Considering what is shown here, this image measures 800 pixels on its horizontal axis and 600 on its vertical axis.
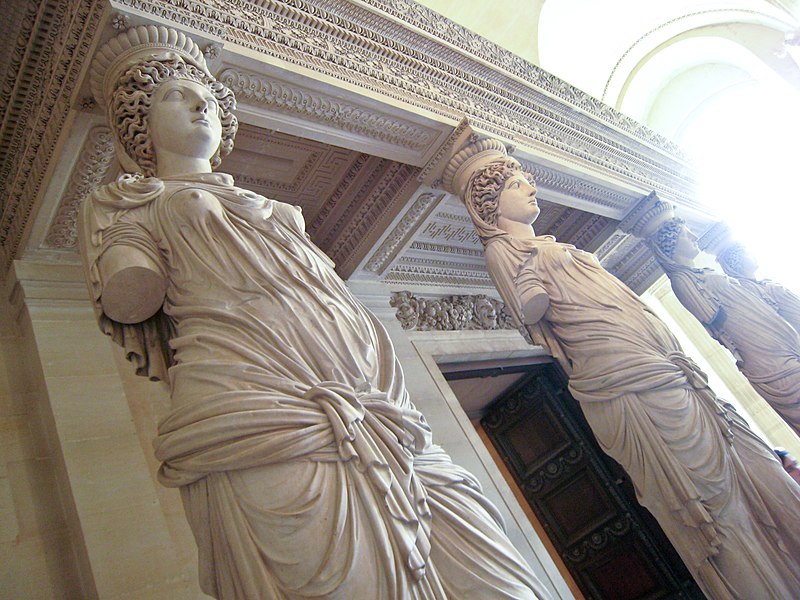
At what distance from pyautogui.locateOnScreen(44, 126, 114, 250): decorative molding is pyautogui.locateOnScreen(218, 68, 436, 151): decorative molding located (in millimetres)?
586

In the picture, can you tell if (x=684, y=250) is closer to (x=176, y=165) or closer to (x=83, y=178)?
(x=176, y=165)

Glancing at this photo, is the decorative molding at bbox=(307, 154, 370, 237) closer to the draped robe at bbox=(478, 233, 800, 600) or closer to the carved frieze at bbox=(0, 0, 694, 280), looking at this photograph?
the carved frieze at bbox=(0, 0, 694, 280)

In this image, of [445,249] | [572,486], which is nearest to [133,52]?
[445,249]

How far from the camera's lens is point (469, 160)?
127 inches

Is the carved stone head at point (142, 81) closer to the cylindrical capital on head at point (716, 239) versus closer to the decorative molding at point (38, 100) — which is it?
the decorative molding at point (38, 100)

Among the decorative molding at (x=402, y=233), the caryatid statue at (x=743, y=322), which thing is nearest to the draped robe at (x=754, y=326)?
the caryatid statue at (x=743, y=322)

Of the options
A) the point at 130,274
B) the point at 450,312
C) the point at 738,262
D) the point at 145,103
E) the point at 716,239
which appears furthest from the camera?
the point at 716,239

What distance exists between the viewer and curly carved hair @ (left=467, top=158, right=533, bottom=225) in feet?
9.84

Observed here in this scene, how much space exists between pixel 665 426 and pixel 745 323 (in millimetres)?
1944

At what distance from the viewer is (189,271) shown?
1.36 metres

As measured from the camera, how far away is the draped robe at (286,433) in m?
1.01

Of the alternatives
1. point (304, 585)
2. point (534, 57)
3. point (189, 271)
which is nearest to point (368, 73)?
point (189, 271)

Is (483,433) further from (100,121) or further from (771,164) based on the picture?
(771,164)

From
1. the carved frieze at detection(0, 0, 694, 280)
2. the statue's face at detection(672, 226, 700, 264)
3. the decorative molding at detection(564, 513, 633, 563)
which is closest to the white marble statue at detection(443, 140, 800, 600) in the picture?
the carved frieze at detection(0, 0, 694, 280)
